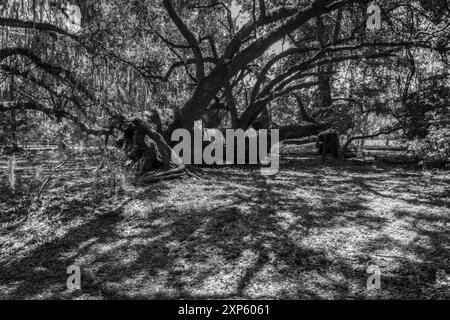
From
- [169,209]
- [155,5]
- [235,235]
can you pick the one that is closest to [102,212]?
[169,209]

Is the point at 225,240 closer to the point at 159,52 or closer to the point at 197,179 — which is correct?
the point at 197,179

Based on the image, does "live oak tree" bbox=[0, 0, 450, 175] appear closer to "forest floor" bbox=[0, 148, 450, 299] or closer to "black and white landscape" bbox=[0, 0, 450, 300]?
"black and white landscape" bbox=[0, 0, 450, 300]

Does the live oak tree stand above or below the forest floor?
above

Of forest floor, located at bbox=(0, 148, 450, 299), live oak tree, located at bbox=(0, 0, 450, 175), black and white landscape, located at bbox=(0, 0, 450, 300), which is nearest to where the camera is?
forest floor, located at bbox=(0, 148, 450, 299)

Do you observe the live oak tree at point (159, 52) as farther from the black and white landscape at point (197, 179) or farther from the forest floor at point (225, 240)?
the forest floor at point (225, 240)

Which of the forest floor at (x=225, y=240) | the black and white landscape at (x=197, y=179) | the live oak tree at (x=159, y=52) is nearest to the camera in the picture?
the forest floor at (x=225, y=240)

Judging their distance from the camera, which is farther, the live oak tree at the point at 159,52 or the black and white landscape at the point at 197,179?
the live oak tree at the point at 159,52

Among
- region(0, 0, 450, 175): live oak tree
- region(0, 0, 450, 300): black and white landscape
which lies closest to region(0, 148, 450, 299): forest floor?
region(0, 0, 450, 300): black and white landscape

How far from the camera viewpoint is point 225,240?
14.1 feet

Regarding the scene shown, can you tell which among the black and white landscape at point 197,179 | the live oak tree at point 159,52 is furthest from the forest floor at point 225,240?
the live oak tree at point 159,52

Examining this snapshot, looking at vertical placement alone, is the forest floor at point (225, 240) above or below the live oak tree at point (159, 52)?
below

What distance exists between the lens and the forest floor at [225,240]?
3.35 meters

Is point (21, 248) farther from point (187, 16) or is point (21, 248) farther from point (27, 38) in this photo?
point (187, 16)

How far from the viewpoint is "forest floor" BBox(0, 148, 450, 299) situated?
11.0 feet
